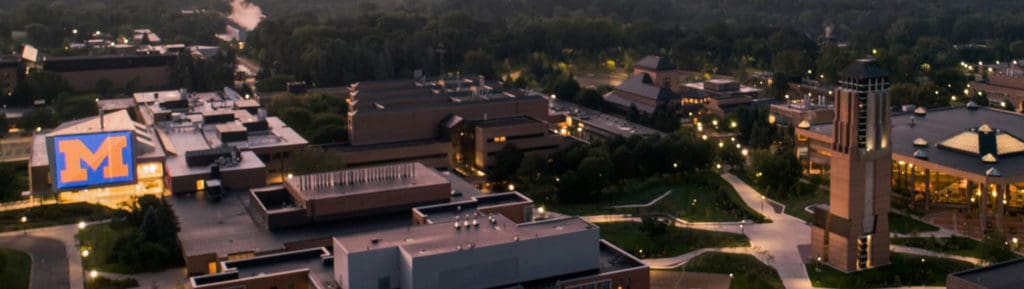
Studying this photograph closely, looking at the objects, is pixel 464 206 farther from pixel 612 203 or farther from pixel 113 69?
pixel 113 69

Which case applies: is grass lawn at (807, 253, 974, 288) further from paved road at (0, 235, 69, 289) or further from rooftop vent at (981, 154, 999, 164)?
paved road at (0, 235, 69, 289)

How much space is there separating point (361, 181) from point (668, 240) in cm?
1222

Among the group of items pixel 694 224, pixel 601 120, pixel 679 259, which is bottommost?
pixel 601 120

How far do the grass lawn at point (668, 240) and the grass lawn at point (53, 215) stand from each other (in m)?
21.3

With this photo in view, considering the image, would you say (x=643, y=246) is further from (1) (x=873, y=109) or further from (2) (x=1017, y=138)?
(2) (x=1017, y=138)

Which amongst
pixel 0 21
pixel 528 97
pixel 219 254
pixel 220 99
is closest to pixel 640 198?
pixel 528 97

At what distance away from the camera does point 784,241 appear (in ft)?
144

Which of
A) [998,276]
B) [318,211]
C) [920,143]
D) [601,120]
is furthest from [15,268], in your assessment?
[601,120]

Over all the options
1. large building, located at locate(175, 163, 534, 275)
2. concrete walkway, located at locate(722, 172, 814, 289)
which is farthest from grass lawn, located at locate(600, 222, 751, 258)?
large building, located at locate(175, 163, 534, 275)

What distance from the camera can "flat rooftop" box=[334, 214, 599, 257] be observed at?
1233 inches

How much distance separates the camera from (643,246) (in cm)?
4241

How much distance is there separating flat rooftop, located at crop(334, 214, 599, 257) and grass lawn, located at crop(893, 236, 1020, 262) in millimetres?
16402

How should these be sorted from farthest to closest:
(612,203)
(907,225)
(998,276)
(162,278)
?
1. (612,203)
2. (907,225)
3. (162,278)
4. (998,276)

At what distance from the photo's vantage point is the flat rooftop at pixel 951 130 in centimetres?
4569
